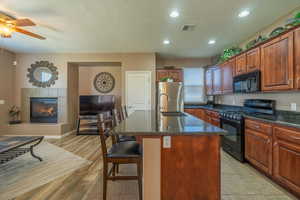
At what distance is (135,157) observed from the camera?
71.9 inches

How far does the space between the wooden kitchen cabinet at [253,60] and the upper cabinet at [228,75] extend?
1.96 feet

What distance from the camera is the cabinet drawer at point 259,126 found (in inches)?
94.5

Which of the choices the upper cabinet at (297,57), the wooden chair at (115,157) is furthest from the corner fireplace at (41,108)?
the upper cabinet at (297,57)

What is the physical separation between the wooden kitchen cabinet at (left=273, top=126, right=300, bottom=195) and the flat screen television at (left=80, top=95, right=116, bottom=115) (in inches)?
198

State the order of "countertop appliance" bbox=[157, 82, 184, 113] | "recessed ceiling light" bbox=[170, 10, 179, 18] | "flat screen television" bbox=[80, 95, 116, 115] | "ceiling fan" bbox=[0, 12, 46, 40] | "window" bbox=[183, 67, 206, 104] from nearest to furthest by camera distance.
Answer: "ceiling fan" bbox=[0, 12, 46, 40]
"recessed ceiling light" bbox=[170, 10, 179, 18]
"countertop appliance" bbox=[157, 82, 184, 113]
"flat screen television" bbox=[80, 95, 116, 115]
"window" bbox=[183, 67, 206, 104]

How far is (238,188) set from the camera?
2.27 metres

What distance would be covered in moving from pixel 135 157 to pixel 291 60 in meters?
2.55

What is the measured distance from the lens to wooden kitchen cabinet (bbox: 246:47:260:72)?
10.2 ft

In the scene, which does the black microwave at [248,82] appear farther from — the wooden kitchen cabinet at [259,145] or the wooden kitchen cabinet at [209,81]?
the wooden kitchen cabinet at [209,81]

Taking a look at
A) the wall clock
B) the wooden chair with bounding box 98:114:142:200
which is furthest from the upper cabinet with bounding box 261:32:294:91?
the wall clock

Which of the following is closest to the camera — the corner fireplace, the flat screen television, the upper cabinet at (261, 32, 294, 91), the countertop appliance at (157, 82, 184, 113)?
the upper cabinet at (261, 32, 294, 91)

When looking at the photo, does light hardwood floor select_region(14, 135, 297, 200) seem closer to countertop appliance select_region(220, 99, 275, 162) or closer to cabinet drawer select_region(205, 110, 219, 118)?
countertop appliance select_region(220, 99, 275, 162)

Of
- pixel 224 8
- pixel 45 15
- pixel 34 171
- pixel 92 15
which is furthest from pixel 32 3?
pixel 224 8

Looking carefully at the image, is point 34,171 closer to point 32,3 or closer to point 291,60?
point 32,3
